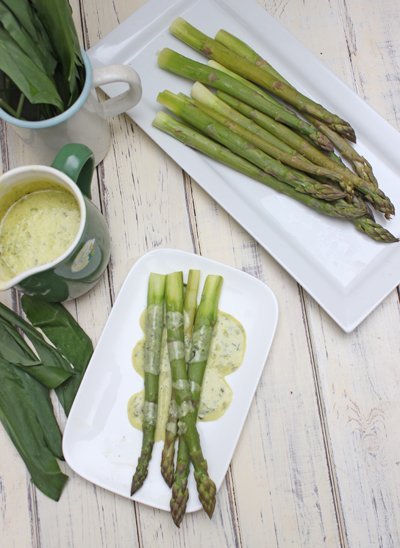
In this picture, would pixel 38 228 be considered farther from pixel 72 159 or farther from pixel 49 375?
pixel 49 375

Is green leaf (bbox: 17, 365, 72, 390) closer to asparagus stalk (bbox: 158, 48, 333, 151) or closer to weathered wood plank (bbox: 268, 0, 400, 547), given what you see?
weathered wood plank (bbox: 268, 0, 400, 547)

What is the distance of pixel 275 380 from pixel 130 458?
0.94ft

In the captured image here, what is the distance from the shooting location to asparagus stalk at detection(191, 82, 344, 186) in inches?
47.9

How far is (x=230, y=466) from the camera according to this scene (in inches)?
47.8

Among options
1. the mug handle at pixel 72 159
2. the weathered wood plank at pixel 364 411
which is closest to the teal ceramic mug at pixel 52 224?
the mug handle at pixel 72 159

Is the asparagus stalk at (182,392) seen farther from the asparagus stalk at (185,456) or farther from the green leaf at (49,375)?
the green leaf at (49,375)

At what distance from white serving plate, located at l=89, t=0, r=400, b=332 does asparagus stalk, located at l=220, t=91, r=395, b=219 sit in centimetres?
5

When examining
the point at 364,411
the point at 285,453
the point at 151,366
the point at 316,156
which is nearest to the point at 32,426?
the point at 151,366

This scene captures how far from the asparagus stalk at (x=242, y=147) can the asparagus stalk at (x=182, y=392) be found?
0.24 meters

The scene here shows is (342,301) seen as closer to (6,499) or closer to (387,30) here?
(387,30)

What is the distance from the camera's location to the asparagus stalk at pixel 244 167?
1.20 meters

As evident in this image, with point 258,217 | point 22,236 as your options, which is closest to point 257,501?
point 258,217

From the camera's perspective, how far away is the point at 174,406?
1187 millimetres

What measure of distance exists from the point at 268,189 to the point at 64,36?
435 millimetres
